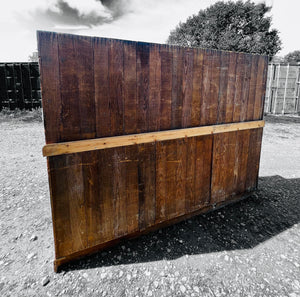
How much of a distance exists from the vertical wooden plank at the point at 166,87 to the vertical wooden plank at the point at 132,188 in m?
0.52

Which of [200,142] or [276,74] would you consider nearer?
[200,142]

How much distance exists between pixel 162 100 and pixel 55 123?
1240 millimetres

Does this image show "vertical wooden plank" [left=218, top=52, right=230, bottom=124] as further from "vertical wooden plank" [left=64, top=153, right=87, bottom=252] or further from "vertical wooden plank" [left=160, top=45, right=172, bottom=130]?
"vertical wooden plank" [left=64, top=153, right=87, bottom=252]

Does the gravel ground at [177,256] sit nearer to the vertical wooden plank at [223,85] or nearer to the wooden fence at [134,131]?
the wooden fence at [134,131]

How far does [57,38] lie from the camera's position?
2023 mm

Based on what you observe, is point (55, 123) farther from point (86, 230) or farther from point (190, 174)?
point (190, 174)

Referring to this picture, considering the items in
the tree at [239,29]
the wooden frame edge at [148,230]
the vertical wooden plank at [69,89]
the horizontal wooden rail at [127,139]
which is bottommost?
the wooden frame edge at [148,230]

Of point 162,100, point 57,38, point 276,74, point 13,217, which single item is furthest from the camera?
point 276,74

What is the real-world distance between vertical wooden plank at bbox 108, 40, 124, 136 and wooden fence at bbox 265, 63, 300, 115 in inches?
508

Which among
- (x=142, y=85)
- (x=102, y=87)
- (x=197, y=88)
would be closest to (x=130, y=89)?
(x=142, y=85)

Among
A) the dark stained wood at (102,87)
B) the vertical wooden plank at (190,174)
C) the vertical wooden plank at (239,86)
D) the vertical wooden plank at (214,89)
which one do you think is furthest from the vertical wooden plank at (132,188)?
the vertical wooden plank at (239,86)

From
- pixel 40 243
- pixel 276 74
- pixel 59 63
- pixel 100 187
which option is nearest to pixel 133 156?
pixel 100 187

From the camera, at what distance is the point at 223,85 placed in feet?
10.5

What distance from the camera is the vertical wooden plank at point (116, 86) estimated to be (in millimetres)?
2301
